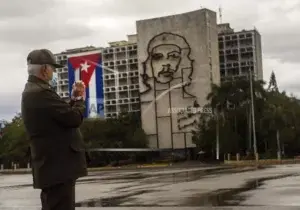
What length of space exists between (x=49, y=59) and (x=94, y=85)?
87671 mm

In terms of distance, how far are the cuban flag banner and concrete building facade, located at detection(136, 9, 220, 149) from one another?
14098 millimetres

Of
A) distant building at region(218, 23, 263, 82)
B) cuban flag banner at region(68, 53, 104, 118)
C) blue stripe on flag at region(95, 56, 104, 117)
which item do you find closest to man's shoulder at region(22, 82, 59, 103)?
distant building at region(218, 23, 263, 82)

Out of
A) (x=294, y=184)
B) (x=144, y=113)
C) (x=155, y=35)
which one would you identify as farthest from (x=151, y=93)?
(x=294, y=184)

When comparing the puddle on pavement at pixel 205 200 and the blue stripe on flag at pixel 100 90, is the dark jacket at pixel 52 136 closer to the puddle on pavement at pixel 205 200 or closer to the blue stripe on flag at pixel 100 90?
the puddle on pavement at pixel 205 200

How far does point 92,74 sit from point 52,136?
3460 inches

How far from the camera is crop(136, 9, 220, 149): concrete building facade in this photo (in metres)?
74.4

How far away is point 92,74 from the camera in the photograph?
9175 cm

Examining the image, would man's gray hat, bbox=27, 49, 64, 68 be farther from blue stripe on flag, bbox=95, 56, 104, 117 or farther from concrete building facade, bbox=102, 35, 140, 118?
blue stripe on flag, bbox=95, 56, 104, 117

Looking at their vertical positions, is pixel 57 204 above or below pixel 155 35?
below

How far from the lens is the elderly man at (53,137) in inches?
170

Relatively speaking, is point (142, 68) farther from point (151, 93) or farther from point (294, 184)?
point (294, 184)

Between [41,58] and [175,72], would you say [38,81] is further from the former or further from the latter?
[175,72]

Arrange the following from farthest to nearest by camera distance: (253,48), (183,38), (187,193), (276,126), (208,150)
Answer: (253,48)
(183,38)
(208,150)
(276,126)
(187,193)

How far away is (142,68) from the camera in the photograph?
3100 inches
